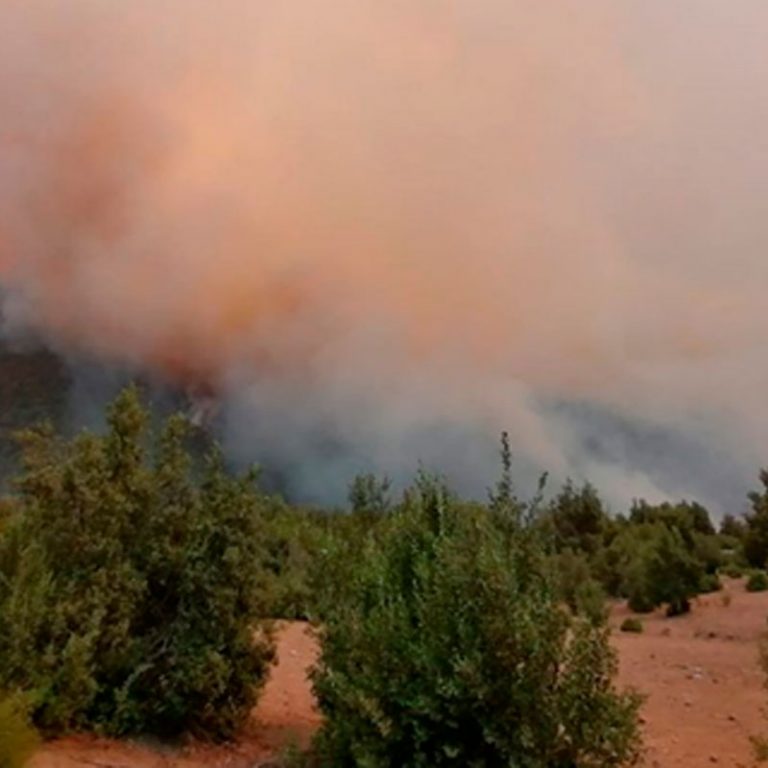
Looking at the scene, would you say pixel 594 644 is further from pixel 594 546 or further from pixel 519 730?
pixel 594 546

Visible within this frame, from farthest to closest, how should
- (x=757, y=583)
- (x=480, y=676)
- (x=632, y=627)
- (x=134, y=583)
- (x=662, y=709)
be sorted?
1. (x=757, y=583)
2. (x=632, y=627)
3. (x=662, y=709)
4. (x=134, y=583)
5. (x=480, y=676)

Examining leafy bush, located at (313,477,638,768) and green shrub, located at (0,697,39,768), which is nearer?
leafy bush, located at (313,477,638,768)

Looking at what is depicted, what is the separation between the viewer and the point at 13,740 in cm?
873

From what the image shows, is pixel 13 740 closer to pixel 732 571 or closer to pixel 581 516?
pixel 732 571

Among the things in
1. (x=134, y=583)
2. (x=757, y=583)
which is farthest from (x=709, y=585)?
(x=134, y=583)

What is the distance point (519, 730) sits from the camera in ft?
27.4

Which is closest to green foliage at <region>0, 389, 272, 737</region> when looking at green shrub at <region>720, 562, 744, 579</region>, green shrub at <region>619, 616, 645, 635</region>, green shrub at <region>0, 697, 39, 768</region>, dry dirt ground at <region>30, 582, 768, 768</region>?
dry dirt ground at <region>30, 582, 768, 768</region>

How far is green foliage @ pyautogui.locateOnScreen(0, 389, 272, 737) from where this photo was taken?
1117cm

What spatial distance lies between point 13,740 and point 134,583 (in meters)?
3.06

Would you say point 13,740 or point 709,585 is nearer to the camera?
point 13,740

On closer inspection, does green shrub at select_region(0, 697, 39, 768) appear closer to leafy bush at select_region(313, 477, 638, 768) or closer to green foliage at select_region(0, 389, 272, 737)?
green foliage at select_region(0, 389, 272, 737)

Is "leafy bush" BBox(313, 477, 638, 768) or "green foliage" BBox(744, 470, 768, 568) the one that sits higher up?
"green foliage" BBox(744, 470, 768, 568)

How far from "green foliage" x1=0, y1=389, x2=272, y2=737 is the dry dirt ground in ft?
1.58

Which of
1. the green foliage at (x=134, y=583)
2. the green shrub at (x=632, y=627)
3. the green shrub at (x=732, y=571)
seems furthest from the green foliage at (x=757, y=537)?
the green foliage at (x=134, y=583)
